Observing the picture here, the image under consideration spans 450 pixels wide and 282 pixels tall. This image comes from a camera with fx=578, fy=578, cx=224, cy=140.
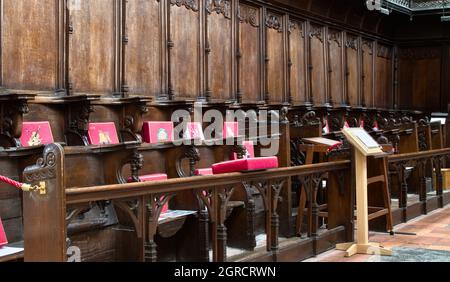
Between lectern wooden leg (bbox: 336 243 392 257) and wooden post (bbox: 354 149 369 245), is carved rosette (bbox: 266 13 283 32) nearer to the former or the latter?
wooden post (bbox: 354 149 369 245)

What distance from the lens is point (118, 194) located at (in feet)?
9.73

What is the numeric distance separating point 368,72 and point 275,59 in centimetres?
380

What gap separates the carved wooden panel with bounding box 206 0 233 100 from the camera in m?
7.73

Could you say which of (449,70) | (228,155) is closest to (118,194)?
(228,155)

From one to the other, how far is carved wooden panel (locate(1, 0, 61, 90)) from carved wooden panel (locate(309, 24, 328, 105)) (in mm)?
5555

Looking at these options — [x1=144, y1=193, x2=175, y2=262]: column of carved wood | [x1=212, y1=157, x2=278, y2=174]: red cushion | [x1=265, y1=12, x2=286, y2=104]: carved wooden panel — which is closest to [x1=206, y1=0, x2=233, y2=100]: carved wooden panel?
[x1=265, y1=12, x2=286, y2=104]: carved wooden panel

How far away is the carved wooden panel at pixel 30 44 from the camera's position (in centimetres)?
504

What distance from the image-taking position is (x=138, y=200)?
10.2ft

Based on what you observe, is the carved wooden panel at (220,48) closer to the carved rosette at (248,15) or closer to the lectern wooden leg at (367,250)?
the carved rosette at (248,15)

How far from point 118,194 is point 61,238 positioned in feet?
1.60

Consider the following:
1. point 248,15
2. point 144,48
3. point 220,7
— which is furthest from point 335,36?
point 144,48

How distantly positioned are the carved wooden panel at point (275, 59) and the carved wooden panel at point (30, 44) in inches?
159

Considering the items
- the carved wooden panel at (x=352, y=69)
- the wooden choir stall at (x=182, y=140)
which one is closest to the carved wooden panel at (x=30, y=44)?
the wooden choir stall at (x=182, y=140)

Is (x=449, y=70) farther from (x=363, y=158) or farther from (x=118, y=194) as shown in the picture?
(x=118, y=194)
